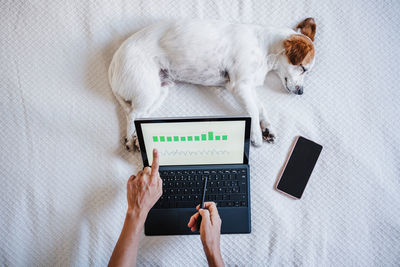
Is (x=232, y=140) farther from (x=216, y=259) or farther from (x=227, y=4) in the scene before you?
(x=227, y=4)

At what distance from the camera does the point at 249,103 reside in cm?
91

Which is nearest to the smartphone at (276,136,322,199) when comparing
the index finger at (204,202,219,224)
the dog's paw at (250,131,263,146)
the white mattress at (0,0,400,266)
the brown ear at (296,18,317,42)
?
the white mattress at (0,0,400,266)

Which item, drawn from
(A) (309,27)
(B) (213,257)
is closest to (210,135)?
(B) (213,257)

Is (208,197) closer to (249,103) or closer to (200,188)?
(200,188)

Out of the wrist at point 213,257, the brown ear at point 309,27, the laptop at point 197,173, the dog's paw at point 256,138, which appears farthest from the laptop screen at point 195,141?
the brown ear at point 309,27

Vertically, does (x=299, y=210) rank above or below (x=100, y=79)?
below

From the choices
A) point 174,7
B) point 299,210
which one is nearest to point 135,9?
point 174,7

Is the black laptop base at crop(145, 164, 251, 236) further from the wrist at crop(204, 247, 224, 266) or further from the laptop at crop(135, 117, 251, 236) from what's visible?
the wrist at crop(204, 247, 224, 266)

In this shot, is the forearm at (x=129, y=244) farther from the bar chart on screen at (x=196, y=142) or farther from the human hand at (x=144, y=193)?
the bar chart on screen at (x=196, y=142)

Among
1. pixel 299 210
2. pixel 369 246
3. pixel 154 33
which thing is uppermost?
pixel 154 33

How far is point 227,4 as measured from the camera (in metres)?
1.00

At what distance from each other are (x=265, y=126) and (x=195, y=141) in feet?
0.99

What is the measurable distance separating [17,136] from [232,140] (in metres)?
0.83

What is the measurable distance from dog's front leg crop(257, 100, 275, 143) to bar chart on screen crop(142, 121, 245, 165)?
17 centimetres
